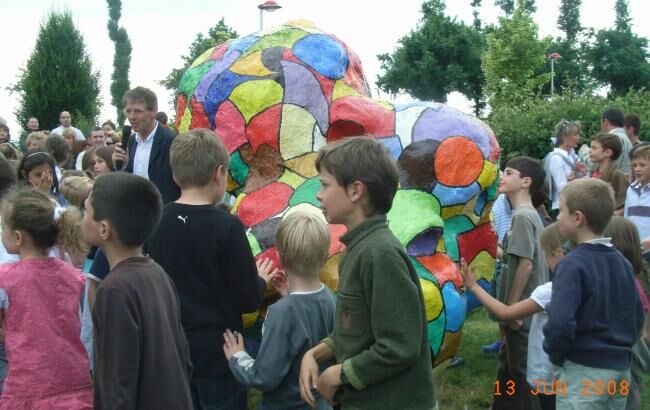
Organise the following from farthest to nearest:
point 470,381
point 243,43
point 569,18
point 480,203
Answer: point 569,18 → point 470,381 → point 243,43 → point 480,203

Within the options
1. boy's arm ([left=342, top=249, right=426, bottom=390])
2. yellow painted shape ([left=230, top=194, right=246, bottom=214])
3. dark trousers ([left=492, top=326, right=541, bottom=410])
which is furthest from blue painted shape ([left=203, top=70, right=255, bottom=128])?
boy's arm ([left=342, top=249, right=426, bottom=390])

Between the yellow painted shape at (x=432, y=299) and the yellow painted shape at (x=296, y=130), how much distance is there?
113 centimetres

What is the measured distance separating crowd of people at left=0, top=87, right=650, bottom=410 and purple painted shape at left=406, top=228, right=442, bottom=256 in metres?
0.51

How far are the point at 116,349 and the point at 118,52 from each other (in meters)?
40.6

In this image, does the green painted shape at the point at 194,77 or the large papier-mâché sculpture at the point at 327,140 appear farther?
the green painted shape at the point at 194,77

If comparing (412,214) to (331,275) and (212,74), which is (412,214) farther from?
(212,74)

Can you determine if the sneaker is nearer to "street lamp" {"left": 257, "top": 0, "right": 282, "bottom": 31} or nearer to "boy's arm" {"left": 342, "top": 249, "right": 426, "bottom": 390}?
"boy's arm" {"left": 342, "top": 249, "right": 426, "bottom": 390}

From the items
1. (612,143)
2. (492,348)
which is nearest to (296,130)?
(492,348)

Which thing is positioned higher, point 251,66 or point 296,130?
point 251,66

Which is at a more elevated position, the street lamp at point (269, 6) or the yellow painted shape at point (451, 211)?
the street lamp at point (269, 6)

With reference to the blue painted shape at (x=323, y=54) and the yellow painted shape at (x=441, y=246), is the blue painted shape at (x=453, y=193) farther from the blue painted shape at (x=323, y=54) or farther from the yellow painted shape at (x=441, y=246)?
the blue painted shape at (x=323, y=54)

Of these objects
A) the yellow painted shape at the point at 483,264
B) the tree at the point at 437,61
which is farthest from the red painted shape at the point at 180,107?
the tree at the point at 437,61

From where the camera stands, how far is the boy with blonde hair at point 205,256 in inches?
127

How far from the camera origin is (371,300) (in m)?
A: 2.31
